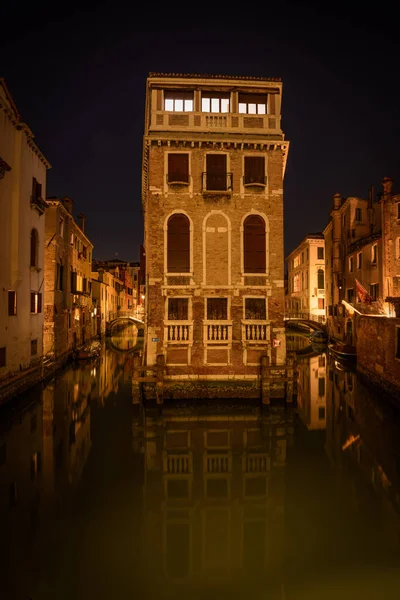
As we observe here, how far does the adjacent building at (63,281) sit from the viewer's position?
25.0m

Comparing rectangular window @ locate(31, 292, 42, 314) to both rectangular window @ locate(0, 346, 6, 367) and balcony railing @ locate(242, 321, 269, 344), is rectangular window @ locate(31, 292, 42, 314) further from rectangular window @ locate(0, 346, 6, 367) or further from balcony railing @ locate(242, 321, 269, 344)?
balcony railing @ locate(242, 321, 269, 344)

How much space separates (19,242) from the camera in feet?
60.2

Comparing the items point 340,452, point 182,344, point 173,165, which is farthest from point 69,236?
point 340,452

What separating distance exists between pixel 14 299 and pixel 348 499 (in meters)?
15.8

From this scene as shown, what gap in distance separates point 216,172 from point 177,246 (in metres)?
3.87

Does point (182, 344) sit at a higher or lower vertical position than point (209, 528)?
higher

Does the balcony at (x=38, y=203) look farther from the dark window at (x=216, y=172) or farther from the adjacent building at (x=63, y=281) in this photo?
the dark window at (x=216, y=172)

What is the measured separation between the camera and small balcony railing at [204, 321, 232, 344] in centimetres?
1697

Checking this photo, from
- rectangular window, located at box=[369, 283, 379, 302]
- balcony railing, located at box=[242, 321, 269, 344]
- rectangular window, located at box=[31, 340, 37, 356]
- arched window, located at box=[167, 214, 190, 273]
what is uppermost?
arched window, located at box=[167, 214, 190, 273]

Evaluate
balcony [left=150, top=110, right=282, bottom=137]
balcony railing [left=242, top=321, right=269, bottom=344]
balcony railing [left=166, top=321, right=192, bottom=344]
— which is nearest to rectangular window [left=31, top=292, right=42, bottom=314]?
balcony railing [left=166, top=321, right=192, bottom=344]

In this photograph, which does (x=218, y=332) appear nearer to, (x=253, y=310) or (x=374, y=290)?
(x=253, y=310)

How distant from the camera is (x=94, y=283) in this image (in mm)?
44469

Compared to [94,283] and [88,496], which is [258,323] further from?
[94,283]

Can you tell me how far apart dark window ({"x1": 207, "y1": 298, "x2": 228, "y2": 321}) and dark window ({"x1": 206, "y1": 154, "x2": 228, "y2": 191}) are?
16.8 ft
